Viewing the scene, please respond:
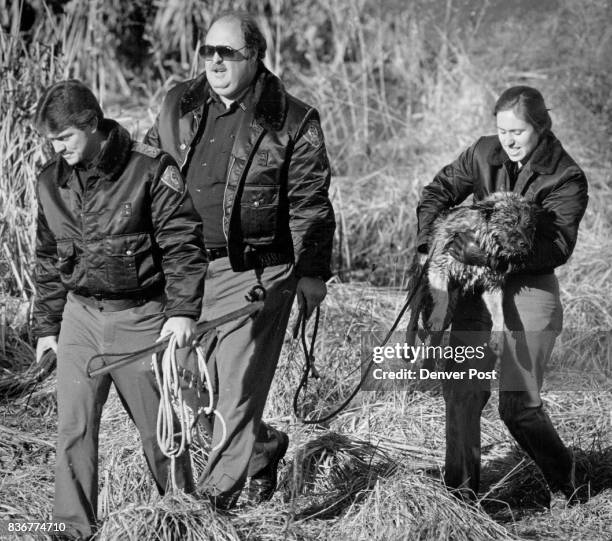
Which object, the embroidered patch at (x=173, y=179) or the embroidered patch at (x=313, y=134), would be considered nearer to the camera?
the embroidered patch at (x=173, y=179)

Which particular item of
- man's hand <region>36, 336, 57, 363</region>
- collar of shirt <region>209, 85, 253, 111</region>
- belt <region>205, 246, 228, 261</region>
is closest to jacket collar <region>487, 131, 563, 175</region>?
collar of shirt <region>209, 85, 253, 111</region>

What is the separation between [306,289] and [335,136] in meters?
4.80

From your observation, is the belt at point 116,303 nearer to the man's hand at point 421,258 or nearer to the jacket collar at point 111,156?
the jacket collar at point 111,156

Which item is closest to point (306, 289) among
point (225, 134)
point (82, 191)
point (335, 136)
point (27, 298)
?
point (225, 134)

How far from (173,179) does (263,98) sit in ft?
2.16

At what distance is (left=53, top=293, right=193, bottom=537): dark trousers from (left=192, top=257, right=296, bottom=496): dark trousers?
0.73 ft

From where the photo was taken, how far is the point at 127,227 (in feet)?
12.1

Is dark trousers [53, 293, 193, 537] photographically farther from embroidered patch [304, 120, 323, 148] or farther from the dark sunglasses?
the dark sunglasses

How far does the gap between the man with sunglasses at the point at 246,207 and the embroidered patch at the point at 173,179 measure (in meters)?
0.34

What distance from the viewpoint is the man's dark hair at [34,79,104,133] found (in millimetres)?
3574

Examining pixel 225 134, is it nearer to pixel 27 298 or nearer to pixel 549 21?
pixel 27 298

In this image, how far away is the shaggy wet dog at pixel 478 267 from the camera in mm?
3949

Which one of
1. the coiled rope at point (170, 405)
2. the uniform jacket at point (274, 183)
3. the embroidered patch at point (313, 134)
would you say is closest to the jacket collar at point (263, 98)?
the uniform jacket at point (274, 183)

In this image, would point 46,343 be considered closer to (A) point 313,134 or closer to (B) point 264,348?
(B) point 264,348
